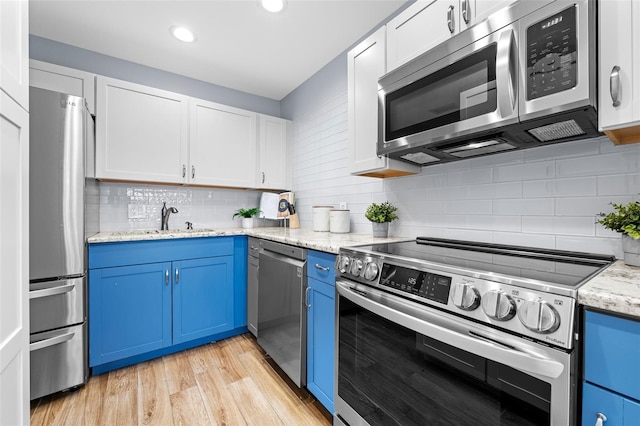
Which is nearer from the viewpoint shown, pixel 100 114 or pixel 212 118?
pixel 100 114

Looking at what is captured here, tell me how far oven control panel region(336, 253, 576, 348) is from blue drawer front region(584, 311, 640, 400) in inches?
1.9

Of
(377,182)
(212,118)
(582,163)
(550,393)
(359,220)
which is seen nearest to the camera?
(550,393)

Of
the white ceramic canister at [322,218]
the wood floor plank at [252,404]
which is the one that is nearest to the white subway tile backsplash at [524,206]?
the white ceramic canister at [322,218]

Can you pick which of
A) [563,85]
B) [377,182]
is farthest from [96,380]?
[563,85]

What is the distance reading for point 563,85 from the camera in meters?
0.97

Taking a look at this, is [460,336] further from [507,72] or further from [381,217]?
[381,217]

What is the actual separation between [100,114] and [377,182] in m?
2.32

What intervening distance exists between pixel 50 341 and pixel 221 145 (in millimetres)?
1993

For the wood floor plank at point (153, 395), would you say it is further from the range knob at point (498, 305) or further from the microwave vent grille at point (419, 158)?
the microwave vent grille at point (419, 158)

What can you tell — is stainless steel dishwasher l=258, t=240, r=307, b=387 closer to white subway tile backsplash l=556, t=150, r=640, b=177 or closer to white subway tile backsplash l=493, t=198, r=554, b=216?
white subway tile backsplash l=493, t=198, r=554, b=216

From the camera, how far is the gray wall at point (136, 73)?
237 centimetres

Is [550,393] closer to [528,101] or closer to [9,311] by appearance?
[528,101]

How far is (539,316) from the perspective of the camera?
720mm

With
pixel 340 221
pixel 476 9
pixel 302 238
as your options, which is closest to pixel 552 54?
pixel 476 9
